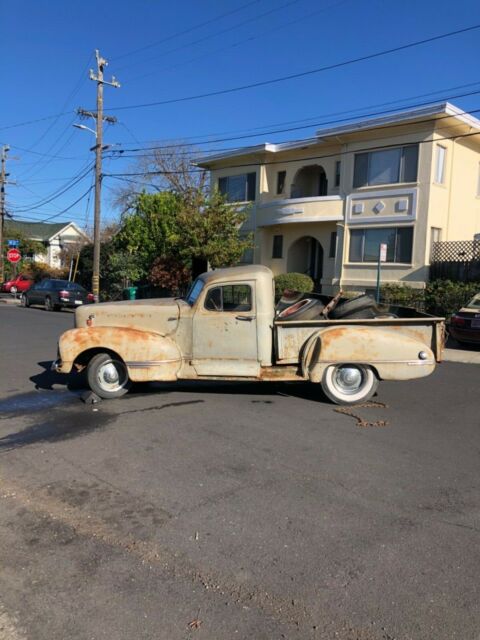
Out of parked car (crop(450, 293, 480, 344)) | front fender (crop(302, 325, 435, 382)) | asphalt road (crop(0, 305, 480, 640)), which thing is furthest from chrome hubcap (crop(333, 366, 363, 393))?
parked car (crop(450, 293, 480, 344))

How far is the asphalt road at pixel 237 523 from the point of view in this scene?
2947 millimetres

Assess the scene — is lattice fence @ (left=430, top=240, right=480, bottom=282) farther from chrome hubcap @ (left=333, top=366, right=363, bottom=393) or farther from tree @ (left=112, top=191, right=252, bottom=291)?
chrome hubcap @ (left=333, top=366, right=363, bottom=393)

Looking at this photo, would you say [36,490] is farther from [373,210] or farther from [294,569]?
[373,210]

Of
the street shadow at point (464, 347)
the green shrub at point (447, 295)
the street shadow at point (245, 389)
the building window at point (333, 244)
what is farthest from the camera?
the building window at point (333, 244)

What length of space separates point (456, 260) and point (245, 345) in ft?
50.2

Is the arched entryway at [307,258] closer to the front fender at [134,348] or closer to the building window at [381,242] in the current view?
the building window at [381,242]

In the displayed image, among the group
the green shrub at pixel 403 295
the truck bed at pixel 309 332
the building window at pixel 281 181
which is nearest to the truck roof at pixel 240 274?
the truck bed at pixel 309 332

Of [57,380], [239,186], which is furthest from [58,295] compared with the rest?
[57,380]

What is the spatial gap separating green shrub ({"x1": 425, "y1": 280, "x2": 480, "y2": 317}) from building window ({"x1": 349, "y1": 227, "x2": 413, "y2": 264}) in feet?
7.17

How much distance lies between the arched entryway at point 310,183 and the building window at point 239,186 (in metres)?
2.09

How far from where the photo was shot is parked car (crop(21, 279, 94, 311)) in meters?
25.5

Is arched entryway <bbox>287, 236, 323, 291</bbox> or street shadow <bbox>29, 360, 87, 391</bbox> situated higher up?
arched entryway <bbox>287, 236, 323, 291</bbox>

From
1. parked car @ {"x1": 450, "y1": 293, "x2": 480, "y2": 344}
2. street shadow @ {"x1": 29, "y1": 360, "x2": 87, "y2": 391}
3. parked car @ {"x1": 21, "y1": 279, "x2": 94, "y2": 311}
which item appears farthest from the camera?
parked car @ {"x1": 21, "y1": 279, "x2": 94, "y2": 311}

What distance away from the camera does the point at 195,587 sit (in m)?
3.20
